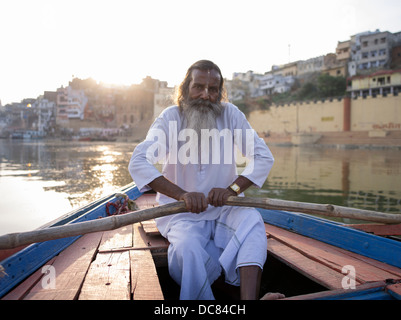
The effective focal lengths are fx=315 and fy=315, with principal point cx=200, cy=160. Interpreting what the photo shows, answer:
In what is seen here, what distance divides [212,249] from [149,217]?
1.35 ft

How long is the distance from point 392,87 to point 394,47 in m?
7.79

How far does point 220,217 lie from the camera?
1.90 m

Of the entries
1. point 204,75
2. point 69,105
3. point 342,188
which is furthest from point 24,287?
point 69,105

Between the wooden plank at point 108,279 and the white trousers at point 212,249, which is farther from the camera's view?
the white trousers at point 212,249

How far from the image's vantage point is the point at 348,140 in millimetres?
26406

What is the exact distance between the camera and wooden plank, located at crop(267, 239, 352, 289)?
5.21ft

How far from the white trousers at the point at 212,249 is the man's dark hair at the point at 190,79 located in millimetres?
894

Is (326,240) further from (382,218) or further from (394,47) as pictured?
(394,47)

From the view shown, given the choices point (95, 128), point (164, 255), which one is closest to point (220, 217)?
point (164, 255)

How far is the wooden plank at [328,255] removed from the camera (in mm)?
1636

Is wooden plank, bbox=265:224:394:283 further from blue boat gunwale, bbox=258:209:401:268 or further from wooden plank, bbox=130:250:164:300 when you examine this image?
wooden plank, bbox=130:250:164:300

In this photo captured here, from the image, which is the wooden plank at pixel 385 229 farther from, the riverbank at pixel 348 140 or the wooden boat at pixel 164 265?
the riverbank at pixel 348 140

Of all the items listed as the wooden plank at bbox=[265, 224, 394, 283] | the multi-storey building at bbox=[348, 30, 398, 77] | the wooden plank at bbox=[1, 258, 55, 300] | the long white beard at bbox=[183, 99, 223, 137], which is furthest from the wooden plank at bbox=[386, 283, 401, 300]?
the multi-storey building at bbox=[348, 30, 398, 77]

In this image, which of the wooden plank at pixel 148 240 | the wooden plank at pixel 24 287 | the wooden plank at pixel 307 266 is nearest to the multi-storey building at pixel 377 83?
the wooden plank at pixel 307 266
